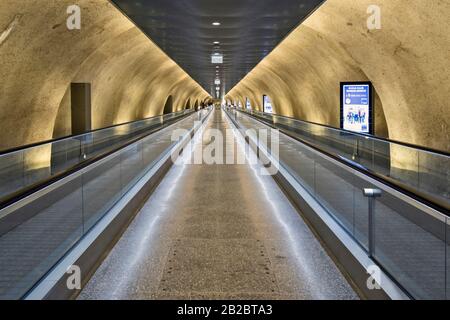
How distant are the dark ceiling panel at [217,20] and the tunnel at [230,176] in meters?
0.06

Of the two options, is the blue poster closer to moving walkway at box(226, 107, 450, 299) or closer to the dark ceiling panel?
the dark ceiling panel

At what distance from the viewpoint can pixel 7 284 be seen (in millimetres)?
3432

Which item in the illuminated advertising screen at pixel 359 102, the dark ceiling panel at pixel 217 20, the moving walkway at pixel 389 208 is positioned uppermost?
the dark ceiling panel at pixel 217 20

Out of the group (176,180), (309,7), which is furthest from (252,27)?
(176,180)

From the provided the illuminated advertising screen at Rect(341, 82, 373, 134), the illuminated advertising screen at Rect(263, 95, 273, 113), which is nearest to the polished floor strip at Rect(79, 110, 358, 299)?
the illuminated advertising screen at Rect(341, 82, 373, 134)

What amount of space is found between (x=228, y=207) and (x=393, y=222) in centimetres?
357

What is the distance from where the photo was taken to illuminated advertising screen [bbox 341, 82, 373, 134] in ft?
44.9

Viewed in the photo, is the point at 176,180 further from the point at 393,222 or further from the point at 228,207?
the point at 393,222

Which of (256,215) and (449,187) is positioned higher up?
(449,187)

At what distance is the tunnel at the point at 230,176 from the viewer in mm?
3906

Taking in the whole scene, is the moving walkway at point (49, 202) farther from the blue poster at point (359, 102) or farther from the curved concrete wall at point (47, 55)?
the blue poster at point (359, 102)

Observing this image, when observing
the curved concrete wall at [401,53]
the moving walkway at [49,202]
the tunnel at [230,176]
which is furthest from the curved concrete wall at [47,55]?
the curved concrete wall at [401,53]

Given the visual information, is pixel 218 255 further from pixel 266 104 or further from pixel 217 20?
pixel 266 104

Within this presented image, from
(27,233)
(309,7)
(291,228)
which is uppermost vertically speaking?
(309,7)
